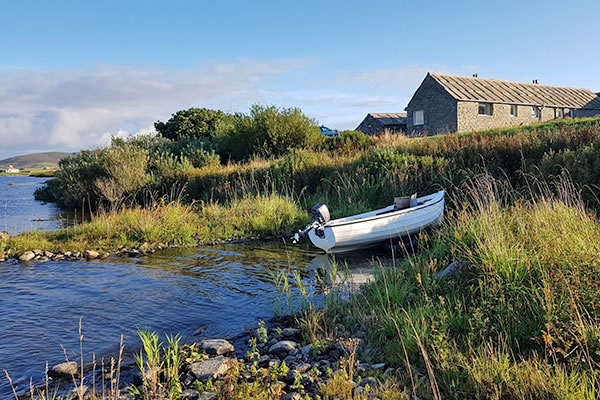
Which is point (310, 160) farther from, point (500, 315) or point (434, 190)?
point (500, 315)

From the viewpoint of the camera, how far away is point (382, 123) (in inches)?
1820

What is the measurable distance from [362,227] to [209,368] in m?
5.83

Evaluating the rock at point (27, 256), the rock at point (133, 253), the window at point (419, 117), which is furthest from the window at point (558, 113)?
the rock at point (27, 256)

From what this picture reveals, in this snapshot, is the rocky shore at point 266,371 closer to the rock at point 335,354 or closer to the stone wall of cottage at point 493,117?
the rock at point 335,354

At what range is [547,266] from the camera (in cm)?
Answer: 499

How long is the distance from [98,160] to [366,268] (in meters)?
17.8

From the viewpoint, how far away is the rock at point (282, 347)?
15.7 feet

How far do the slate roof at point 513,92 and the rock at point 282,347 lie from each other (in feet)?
114

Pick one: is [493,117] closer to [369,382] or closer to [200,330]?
[200,330]

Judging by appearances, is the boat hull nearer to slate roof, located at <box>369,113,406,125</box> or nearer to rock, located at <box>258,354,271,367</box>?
rock, located at <box>258,354,271,367</box>

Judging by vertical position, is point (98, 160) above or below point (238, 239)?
above

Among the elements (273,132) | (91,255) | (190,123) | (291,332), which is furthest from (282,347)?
(190,123)

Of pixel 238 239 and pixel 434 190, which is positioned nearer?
pixel 238 239

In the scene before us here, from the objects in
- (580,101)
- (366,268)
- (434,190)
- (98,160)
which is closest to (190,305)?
(366,268)
